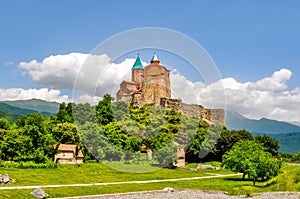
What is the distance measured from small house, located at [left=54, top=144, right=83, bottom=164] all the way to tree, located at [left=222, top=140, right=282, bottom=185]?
19.0 metres

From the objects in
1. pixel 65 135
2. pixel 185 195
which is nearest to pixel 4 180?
pixel 185 195

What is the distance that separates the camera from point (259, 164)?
35938mm

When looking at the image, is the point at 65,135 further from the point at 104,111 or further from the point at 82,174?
the point at 82,174

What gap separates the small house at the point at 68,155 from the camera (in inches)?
1875

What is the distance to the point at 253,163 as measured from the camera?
36.4 metres

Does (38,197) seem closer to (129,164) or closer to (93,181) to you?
(93,181)

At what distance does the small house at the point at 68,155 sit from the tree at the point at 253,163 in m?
19.0

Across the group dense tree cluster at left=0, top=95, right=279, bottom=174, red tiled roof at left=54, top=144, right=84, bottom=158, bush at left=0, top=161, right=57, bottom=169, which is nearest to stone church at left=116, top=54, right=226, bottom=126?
dense tree cluster at left=0, top=95, right=279, bottom=174

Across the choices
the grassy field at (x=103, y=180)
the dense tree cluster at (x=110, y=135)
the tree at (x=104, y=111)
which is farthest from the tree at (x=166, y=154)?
the tree at (x=104, y=111)

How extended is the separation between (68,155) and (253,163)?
2353 cm

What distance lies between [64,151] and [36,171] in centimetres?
1148

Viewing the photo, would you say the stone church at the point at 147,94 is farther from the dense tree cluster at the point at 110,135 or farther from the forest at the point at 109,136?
the dense tree cluster at the point at 110,135

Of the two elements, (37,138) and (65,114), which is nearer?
(37,138)

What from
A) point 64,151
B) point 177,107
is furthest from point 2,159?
point 177,107
